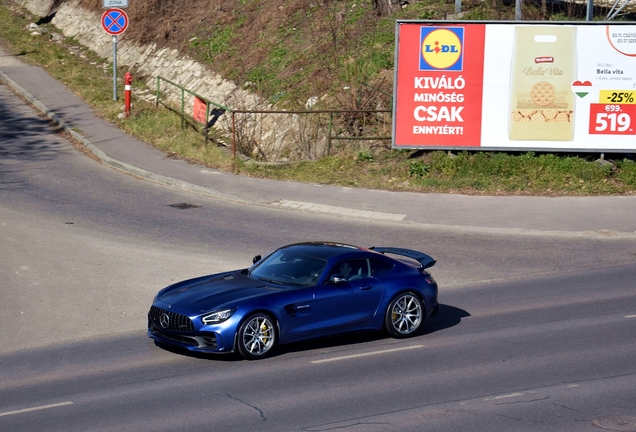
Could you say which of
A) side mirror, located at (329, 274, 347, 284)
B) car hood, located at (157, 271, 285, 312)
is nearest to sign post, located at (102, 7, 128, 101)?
car hood, located at (157, 271, 285, 312)

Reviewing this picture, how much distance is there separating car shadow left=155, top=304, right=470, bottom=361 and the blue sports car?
0.28m

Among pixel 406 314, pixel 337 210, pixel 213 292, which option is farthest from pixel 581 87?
pixel 213 292

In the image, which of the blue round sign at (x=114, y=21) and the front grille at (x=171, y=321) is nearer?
the front grille at (x=171, y=321)

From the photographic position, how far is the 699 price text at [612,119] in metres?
20.8

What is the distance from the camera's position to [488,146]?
833 inches

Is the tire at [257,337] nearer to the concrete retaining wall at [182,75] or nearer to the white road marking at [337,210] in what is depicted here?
the white road marking at [337,210]

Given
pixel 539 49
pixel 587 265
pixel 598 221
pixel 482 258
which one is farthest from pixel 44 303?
pixel 539 49

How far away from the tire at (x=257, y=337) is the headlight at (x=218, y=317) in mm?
199

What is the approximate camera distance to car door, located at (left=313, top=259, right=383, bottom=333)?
1052 cm

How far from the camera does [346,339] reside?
11.2 metres

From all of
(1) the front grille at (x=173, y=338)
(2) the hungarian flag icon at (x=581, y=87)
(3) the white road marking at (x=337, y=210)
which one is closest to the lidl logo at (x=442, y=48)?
(2) the hungarian flag icon at (x=581, y=87)

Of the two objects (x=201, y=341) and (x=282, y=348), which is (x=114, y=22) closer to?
(x=282, y=348)

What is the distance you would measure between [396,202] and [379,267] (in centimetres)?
808

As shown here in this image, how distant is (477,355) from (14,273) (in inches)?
308
